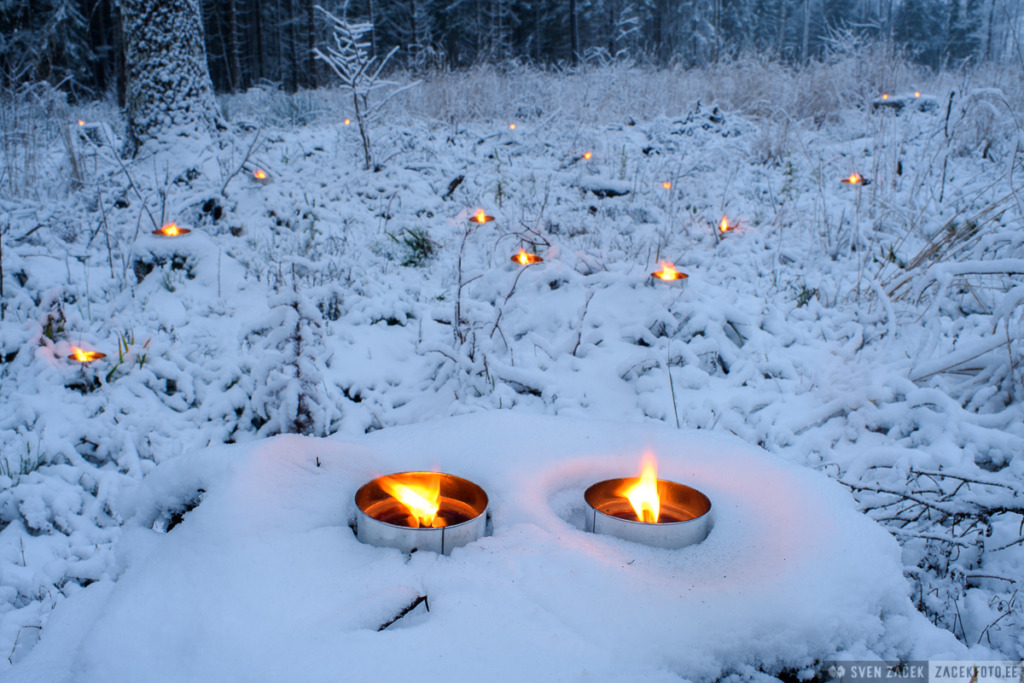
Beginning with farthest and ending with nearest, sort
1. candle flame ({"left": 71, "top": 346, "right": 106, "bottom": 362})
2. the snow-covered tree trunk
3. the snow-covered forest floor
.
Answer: the snow-covered tree trunk
candle flame ({"left": 71, "top": 346, "right": 106, "bottom": 362})
the snow-covered forest floor

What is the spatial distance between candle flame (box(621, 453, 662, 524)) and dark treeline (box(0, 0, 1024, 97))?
13.6 meters

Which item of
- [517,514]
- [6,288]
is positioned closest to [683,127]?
[6,288]

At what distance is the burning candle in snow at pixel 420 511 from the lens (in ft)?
3.63

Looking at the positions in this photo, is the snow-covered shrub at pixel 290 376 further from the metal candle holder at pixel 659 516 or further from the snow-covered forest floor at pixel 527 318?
the metal candle holder at pixel 659 516

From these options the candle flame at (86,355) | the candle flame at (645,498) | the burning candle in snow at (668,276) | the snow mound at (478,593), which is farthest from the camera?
the burning candle in snow at (668,276)

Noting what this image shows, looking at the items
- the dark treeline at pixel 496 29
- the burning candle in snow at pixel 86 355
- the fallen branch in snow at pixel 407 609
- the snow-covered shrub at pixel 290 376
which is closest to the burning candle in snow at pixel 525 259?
the snow-covered shrub at pixel 290 376

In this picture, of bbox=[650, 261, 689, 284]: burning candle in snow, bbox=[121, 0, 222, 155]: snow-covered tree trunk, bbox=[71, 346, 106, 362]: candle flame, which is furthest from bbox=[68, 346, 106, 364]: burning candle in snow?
bbox=[121, 0, 222, 155]: snow-covered tree trunk

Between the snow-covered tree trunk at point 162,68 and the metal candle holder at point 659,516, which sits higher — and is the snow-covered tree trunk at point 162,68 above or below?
above

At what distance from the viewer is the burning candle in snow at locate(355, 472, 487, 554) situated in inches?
43.6

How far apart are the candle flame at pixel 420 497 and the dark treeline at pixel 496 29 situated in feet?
45.0

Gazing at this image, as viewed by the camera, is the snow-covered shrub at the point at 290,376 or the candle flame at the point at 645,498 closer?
the candle flame at the point at 645,498

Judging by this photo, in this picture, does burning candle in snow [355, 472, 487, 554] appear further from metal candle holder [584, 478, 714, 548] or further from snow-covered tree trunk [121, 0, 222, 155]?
snow-covered tree trunk [121, 0, 222, 155]

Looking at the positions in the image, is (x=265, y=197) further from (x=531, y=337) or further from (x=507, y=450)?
(x=507, y=450)

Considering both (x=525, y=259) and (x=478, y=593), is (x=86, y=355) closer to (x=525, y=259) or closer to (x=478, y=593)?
(x=525, y=259)
